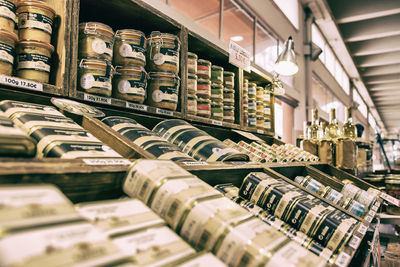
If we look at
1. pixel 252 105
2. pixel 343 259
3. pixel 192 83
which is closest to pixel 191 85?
pixel 192 83

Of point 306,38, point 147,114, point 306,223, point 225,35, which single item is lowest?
point 306,223

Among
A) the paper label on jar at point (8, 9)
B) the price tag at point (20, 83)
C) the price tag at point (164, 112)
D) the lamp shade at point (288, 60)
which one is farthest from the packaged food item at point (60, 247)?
the lamp shade at point (288, 60)

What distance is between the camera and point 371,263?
1.22m

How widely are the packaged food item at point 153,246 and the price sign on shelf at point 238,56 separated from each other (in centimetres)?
164

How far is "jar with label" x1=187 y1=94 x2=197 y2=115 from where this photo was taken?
169 centimetres

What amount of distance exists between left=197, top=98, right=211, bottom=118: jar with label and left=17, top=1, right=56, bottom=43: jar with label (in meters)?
0.96

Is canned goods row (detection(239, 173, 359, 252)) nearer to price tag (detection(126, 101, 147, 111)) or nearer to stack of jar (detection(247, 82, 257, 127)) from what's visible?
price tag (detection(126, 101, 147, 111))

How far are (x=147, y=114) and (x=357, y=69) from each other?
10006 mm

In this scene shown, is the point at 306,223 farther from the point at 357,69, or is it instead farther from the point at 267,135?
the point at 357,69

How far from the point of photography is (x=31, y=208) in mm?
442

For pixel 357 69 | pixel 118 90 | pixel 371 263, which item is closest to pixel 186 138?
pixel 118 90

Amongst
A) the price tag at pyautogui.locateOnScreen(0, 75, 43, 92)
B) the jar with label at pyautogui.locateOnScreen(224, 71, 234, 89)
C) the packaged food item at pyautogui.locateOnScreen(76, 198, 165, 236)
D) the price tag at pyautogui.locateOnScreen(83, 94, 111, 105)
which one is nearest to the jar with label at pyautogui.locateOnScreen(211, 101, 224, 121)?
the jar with label at pyautogui.locateOnScreen(224, 71, 234, 89)

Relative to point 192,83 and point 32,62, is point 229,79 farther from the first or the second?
point 32,62

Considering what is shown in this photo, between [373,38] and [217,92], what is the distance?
297 inches
